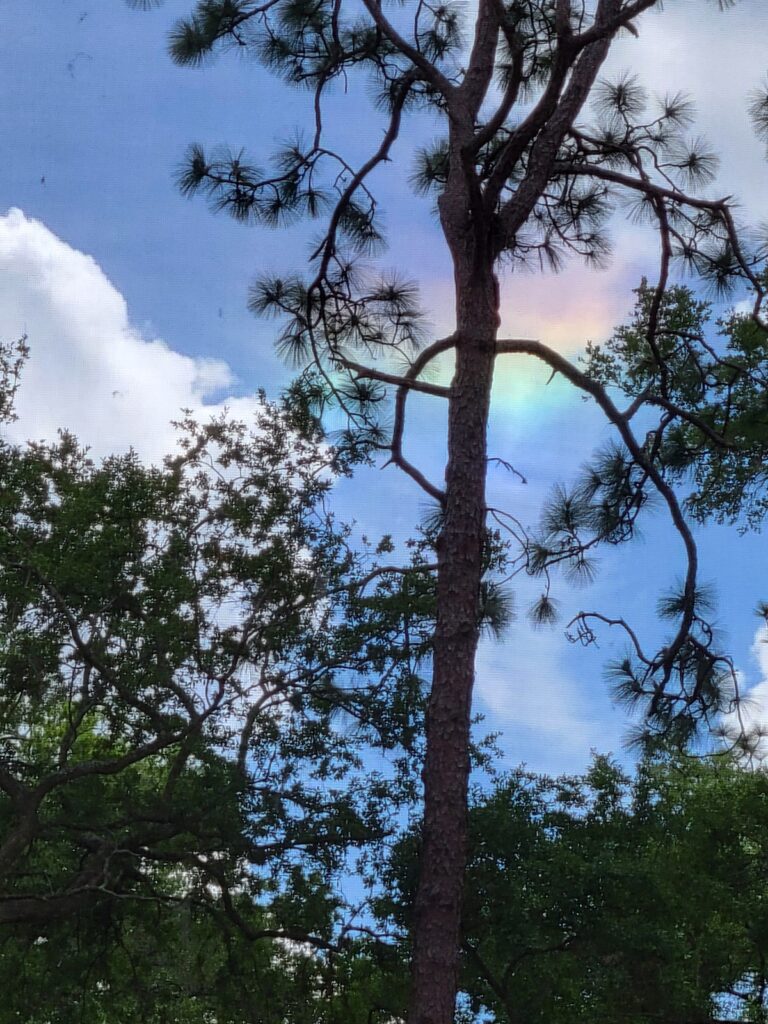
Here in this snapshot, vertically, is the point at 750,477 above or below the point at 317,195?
above

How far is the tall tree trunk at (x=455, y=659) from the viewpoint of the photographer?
5.10 metres

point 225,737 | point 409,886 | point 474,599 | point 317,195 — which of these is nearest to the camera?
point 474,599

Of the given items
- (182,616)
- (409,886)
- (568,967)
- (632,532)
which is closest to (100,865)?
(182,616)

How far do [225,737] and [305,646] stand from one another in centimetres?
89

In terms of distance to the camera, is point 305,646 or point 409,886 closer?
point 409,886

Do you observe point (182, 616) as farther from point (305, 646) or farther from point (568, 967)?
point (568, 967)

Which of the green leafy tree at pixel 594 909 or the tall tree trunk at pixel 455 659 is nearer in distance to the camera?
the tall tree trunk at pixel 455 659

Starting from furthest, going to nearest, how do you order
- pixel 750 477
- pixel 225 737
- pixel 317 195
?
pixel 750 477 → pixel 317 195 → pixel 225 737

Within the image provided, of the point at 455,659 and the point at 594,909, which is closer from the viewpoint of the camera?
the point at 455,659

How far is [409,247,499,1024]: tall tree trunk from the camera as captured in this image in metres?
5.10

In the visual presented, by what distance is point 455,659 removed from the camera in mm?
5723

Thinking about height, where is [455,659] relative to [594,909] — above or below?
above

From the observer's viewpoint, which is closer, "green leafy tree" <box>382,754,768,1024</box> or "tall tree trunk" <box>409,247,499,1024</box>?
"tall tree trunk" <box>409,247,499,1024</box>

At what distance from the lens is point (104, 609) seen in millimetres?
8023
